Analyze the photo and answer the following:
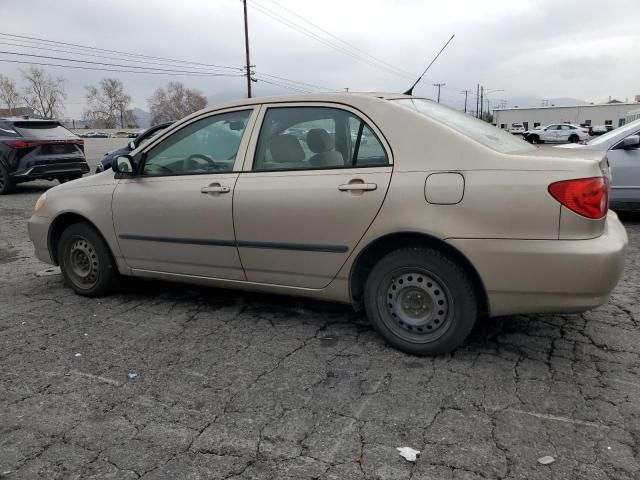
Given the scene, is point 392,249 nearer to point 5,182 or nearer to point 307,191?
point 307,191

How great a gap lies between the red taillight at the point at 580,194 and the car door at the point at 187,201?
6.81 ft

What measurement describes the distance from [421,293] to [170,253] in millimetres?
1978

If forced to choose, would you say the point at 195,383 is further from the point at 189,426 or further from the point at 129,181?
the point at 129,181

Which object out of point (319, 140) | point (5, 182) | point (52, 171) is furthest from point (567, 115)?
point (319, 140)

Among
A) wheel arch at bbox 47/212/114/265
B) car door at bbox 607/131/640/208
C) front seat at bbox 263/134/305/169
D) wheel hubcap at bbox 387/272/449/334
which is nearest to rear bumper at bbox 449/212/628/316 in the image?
wheel hubcap at bbox 387/272/449/334

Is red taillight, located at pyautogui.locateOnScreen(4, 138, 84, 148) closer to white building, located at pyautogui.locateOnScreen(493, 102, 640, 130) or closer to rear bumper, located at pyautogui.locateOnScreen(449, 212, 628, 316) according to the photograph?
rear bumper, located at pyautogui.locateOnScreen(449, 212, 628, 316)

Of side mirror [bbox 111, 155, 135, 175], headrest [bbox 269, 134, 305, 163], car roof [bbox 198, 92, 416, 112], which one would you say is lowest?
side mirror [bbox 111, 155, 135, 175]

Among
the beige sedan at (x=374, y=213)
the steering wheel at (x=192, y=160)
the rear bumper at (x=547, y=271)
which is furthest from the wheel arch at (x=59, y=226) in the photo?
the rear bumper at (x=547, y=271)

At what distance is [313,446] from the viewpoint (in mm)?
2400

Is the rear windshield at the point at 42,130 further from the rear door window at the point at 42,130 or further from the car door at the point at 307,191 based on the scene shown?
the car door at the point at 307,191

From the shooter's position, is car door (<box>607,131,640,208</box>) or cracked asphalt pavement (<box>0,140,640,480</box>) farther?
car door (<box>607,131,640,208</box>)

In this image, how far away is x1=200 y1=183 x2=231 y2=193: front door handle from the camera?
3648 mm

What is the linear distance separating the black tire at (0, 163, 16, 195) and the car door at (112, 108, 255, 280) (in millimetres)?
8780

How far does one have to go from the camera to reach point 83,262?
4.59m
